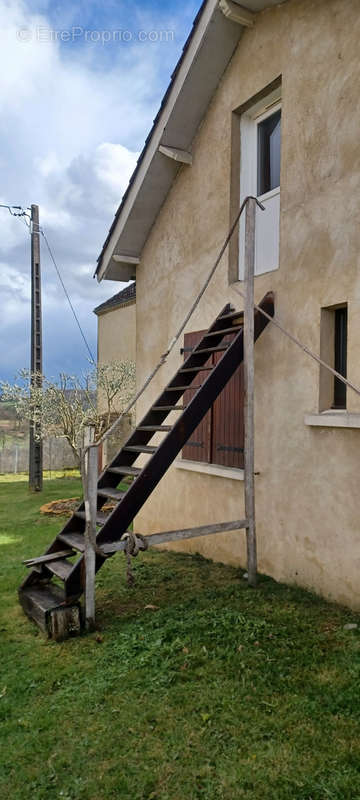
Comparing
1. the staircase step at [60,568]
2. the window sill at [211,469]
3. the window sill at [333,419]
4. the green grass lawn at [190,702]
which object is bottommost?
the green grass lawn at [190,702]

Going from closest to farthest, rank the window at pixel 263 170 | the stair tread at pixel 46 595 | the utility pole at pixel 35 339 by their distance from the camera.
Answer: the stair tread at pixel 46 595 → the window at pixel 263 170 → the utility pole at pixel 35 339

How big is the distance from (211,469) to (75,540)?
2078mm

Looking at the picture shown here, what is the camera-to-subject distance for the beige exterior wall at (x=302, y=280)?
4427 millimetres

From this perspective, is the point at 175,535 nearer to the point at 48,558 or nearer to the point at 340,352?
the point at 48,558

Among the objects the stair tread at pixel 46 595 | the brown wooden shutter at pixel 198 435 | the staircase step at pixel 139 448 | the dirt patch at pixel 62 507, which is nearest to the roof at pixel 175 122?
the brown wooden shutter at pixel 198 435

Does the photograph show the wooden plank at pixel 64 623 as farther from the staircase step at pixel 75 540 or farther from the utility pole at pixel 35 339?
the utility pole at pixel 35 339

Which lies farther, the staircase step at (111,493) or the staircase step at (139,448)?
the staircase step at (139,448)

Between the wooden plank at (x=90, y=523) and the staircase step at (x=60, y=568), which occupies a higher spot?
the wooden plank at (x=90, y=523)

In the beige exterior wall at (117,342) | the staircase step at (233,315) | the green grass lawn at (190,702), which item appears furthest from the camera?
the beige exterior wall at (117,342)

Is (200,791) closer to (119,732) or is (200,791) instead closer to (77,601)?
(119,732)

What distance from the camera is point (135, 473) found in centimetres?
482

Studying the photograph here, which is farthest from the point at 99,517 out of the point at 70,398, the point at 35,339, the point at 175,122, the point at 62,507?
the point at 35,339

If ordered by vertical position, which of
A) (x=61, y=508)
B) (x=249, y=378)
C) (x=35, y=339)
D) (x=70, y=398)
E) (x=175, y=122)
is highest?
(x=175, y=122)

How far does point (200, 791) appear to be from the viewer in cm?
250
